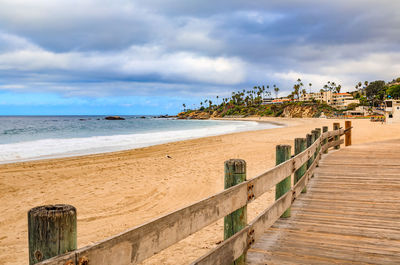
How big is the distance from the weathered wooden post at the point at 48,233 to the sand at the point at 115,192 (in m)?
3.59

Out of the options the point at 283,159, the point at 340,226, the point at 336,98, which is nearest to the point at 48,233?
the point at 283,159

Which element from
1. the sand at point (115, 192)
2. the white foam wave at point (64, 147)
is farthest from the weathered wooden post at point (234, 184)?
the white foam wave at point (64, 147)

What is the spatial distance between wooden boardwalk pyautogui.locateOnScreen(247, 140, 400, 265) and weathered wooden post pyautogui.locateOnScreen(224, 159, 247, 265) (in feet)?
1.87

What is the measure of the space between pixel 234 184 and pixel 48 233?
1.97 m

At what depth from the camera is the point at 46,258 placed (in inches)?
57.9

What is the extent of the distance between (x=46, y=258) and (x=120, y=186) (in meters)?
8.70

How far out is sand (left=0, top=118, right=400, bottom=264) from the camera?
570cm

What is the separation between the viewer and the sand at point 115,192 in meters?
5.70

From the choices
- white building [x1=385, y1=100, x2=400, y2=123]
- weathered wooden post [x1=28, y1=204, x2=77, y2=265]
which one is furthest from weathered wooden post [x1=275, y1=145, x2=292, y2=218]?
white building [x1=385, y1=100, x2=400, y2=123]

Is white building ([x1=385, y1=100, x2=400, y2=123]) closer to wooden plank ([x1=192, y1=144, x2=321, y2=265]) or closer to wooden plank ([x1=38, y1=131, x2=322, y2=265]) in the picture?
wooden plank ([x1=192, y1=144, x2=321, y2=265])

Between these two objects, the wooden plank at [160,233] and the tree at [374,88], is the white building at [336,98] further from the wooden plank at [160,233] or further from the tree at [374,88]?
the wooden plank at [160,233]

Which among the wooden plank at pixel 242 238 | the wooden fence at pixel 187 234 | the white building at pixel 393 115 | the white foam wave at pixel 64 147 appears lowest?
the white foam wave at pixel 64 147

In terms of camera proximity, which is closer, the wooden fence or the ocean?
the wooden fence

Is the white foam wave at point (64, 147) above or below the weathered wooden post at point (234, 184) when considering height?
below
